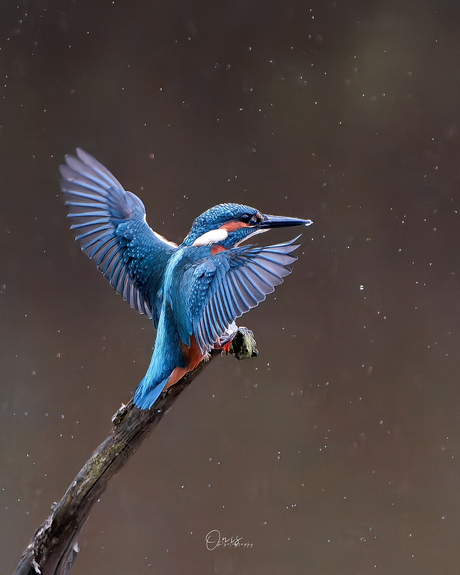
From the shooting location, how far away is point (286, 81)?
4.53ft

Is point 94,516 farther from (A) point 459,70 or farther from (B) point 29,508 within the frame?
(A) point 459,70

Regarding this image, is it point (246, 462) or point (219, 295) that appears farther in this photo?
point (246, 462)

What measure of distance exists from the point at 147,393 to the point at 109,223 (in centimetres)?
31

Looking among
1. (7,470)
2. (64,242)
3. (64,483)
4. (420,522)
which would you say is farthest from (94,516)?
(420,522)

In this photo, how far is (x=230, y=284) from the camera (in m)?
0.77

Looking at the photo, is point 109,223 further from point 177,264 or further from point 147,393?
point 147,393

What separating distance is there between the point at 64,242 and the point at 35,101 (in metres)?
0.35

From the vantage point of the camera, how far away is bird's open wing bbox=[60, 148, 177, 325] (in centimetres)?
92

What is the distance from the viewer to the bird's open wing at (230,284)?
758 millimetres

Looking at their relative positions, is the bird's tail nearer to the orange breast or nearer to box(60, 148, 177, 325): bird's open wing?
the orange breast

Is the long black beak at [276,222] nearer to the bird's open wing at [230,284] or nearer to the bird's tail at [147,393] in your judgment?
the bird's open wing at [230,284]
